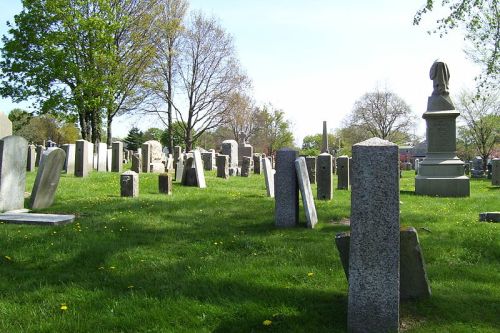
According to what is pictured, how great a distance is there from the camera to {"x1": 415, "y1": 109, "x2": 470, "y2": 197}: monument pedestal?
13492 millimetres

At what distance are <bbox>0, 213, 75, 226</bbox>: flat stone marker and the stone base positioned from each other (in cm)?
1035

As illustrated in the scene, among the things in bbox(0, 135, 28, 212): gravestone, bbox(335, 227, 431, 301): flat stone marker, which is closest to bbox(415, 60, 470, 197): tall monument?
bbox(335, 227, 431, 301): flat stone marker

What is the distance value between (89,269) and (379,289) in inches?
132

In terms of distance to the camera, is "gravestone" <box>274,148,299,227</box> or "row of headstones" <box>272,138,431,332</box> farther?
"gravestone" <box>274,148,299,227</box>

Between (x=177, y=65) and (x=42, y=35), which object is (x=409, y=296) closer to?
(x=42, y=35)

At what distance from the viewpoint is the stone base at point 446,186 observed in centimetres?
1344

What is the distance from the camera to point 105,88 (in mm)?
26047

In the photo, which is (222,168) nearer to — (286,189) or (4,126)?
(4,126)

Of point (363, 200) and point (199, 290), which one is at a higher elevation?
point (363, 200)

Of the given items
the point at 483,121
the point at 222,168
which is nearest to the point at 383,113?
the point at 483,121

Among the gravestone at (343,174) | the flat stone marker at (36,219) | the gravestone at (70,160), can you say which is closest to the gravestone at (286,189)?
the flat stone marker at (36,219)

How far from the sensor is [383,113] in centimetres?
6022

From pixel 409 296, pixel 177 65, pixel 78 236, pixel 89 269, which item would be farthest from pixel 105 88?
pixel 409 296

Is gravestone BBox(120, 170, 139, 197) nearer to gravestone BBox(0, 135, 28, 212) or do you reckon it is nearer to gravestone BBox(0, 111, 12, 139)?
gravestone BBox(0, 135, 28, 212)
